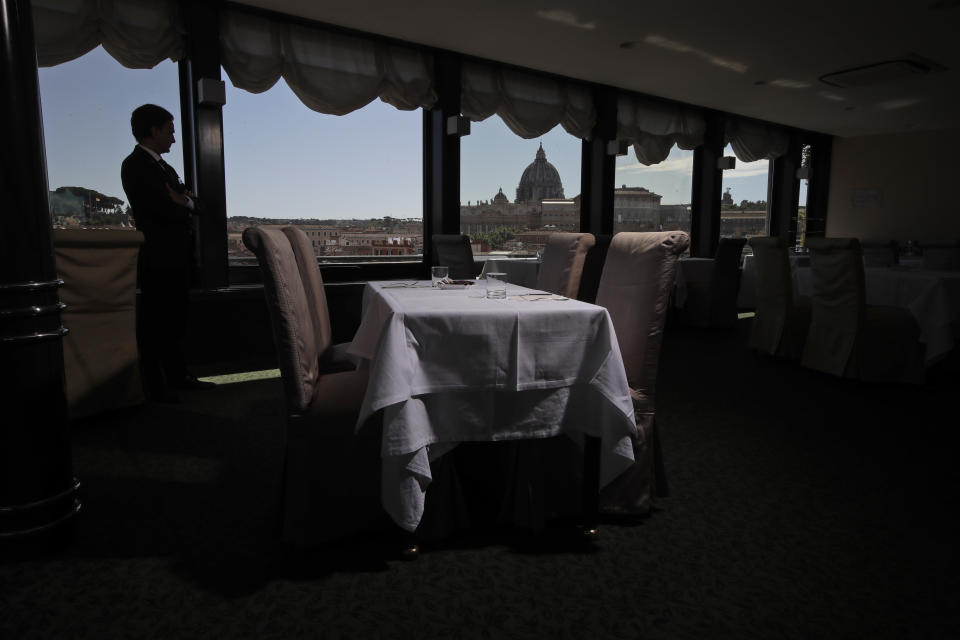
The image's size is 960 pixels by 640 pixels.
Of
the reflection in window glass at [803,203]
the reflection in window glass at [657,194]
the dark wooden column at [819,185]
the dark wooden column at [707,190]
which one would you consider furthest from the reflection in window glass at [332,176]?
the dark wooden column at [819,185]

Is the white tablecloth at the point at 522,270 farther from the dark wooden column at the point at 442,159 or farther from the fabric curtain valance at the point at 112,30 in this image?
the fabric curtain valance at the point at 112,30

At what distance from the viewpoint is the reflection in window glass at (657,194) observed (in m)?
6.91

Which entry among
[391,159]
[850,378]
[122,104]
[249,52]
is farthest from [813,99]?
[122,104]

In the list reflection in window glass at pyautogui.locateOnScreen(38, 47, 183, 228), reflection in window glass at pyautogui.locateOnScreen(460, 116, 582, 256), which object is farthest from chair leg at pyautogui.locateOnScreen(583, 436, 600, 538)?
reflection in window glass at pyautogui.locateOnScreen(460, 116, 582, 256)

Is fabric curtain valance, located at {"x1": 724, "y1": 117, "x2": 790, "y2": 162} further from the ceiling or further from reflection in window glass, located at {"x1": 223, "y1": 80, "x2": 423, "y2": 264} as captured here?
reflection in window glass, located at {"x1": 223, "y1": 80, "x2": 423, "y2": 264}

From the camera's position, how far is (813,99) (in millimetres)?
6641

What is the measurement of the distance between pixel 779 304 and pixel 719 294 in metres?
1.50

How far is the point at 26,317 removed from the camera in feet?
5.26

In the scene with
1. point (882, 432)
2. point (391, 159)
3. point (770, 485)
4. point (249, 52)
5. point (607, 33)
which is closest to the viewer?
point (770, 485)

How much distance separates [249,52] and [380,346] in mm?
3666

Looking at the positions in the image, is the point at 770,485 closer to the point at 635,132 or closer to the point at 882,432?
the point at 882,432

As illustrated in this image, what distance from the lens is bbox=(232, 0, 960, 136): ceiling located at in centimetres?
411

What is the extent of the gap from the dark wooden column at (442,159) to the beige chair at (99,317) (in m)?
2.89

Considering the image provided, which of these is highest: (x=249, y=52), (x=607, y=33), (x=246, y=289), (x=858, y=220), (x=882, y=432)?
(x=607, y=33)
